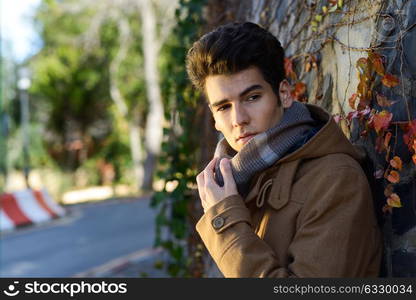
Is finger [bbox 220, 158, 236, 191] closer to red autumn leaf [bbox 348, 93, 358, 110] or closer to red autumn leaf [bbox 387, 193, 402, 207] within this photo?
red autumn leaf [bbox 387, 193, 402, 207]

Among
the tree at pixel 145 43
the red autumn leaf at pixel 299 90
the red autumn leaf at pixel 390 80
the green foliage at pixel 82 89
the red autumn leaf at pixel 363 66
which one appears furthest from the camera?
the green foliage at pixel 82 89

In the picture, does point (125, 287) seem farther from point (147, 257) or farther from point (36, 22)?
point (36, 22)

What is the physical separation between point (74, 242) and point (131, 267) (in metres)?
3.01

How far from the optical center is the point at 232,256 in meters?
1.85

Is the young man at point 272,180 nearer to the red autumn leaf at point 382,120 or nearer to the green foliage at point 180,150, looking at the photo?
the red autumn leaf at point 382,120

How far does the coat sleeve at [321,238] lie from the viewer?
68.7 inches

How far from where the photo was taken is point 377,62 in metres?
2.23

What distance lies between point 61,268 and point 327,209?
7.24 metres

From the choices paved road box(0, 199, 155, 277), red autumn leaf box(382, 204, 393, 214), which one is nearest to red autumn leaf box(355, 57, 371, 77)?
red autumn leaf box(382, 204, 393, 214)

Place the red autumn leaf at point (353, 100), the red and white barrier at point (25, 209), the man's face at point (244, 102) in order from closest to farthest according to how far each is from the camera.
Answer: the man's face at point (244, 102) < the red autumn leaf at point (353, 100) < the red and white barrier at point (25, 209)

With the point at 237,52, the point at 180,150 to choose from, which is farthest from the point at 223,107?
the point at 180,150

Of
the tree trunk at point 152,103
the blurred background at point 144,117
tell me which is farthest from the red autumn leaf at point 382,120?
the tree trunk at point 152,103

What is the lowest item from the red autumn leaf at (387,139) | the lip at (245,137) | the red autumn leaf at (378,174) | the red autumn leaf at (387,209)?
the red autumn leaf at (387,209)

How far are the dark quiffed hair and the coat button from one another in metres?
0.48
